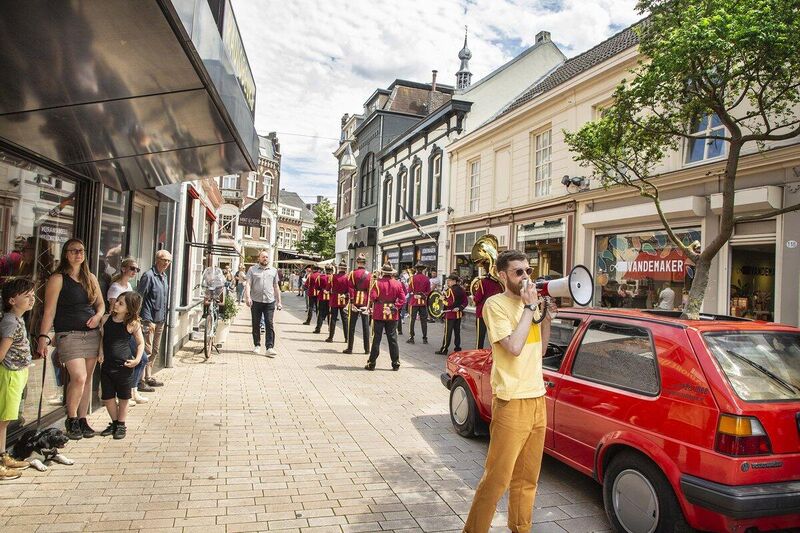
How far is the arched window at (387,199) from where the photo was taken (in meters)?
30.3

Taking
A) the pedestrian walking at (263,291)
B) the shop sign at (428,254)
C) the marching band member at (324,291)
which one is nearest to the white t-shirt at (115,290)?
the pedestrian walking at (263,291)

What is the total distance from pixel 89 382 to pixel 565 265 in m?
12.6

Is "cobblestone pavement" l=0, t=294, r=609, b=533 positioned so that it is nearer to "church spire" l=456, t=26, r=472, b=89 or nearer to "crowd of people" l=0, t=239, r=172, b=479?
"crowd of people" l=0, t=239, r=172, b=479

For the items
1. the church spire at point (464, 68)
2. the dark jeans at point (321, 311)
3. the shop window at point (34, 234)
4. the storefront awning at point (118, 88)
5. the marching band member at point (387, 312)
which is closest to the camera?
the storefront awning at point (118, 88)

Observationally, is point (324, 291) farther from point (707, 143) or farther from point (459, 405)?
point (707, 143)

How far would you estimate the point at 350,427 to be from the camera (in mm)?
5887

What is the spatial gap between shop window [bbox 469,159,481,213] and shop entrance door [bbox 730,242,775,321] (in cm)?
1110

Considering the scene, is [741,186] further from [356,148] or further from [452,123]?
[356,148]

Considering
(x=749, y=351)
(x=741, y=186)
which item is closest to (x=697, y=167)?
(x=741, y=186)

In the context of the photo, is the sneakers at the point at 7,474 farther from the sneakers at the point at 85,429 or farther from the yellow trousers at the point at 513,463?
the yellow trousers at the point at 513,463

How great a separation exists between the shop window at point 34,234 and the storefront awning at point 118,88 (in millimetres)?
208

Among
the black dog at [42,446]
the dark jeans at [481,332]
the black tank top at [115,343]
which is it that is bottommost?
the black dog at [42,446]

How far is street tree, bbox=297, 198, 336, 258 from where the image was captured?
160 ft

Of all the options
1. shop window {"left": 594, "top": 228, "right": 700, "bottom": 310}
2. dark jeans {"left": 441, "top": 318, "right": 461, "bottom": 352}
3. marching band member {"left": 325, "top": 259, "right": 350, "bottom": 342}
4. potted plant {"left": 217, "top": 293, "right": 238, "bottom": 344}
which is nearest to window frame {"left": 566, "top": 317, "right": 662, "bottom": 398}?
shop window {"left": 594, "top": 228, "right": 700, "bottom": 310}
